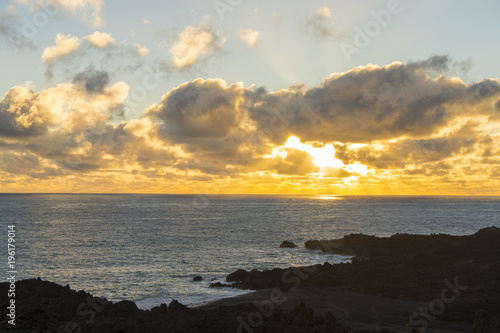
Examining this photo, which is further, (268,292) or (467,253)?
(467,253)

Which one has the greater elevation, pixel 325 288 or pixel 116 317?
pixel 116 317

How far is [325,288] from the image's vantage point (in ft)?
139

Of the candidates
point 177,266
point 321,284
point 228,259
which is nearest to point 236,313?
point 321,284

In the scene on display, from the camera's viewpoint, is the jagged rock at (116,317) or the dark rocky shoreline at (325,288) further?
the dark rocky shoreline at (325,288)

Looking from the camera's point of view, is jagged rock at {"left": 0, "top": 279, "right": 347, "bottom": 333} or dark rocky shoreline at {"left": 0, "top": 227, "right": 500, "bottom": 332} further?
dark rocky shoreline at {"left": 0, "top": 227, "right": 500, "bottom": 332}

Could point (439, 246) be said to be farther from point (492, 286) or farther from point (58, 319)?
point (58, 319)

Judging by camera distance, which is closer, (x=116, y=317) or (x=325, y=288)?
(x=116, y=317)

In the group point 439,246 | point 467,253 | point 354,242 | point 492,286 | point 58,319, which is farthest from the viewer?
point 354,242

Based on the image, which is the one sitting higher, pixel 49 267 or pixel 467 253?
pixel 467 253

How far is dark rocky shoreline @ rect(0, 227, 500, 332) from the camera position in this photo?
24906 millimetres

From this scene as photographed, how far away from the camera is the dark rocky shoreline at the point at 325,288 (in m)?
24.9

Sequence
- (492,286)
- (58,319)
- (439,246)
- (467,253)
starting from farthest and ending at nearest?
(439,246) → (467,253) → (492,286) → (58,319)

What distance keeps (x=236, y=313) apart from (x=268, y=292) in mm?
13009

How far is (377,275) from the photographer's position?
1795 inches
